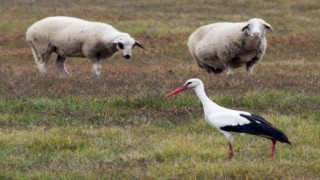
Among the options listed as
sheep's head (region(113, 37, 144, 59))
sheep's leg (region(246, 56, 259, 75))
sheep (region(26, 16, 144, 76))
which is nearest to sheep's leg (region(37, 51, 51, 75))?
sheep (region(26, 16, 144, 76))

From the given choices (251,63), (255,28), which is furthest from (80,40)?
(255,28)

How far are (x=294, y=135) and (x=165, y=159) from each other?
8.22ft

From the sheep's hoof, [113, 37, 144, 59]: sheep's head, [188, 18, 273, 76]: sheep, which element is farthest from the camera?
the sheep's hoof

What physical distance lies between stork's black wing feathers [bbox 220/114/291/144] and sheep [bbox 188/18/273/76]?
988 cm

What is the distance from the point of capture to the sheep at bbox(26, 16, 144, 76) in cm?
2092

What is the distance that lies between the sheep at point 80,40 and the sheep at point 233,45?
1904mm

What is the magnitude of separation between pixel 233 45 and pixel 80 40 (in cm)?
404

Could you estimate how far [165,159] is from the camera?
10.3m

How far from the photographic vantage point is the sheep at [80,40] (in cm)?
2092

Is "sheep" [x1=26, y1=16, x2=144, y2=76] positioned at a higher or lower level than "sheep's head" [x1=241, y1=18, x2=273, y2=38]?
lower

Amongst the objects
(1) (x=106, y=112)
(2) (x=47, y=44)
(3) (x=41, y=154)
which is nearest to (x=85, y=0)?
(2) (x=47, y=44)

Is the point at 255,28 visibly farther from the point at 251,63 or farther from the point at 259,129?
the point at 259,129

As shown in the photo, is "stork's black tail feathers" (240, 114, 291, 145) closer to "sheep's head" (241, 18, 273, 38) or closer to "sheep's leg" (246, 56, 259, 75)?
"sheep's head" (241, 18, 273, 38)

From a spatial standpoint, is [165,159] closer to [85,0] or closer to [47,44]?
[47,44]
